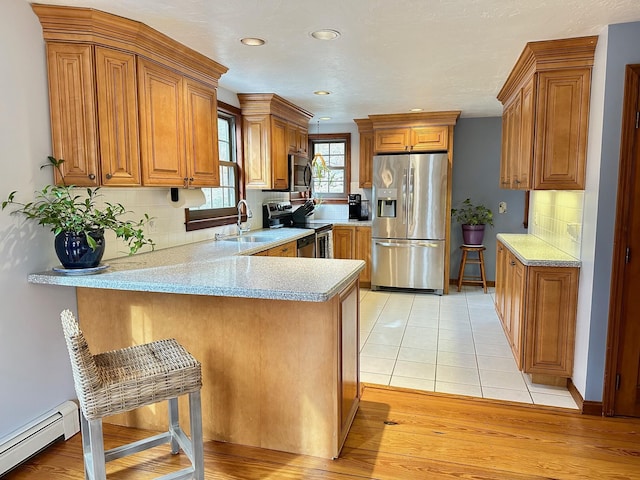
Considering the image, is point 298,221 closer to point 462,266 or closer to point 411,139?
point 411,139

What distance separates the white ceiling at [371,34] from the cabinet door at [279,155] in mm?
566

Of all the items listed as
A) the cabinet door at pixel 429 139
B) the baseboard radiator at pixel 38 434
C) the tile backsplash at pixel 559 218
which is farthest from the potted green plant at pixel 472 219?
the baseboard radiator at pixel 38 434

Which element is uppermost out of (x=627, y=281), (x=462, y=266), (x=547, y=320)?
(x=627, y=281)

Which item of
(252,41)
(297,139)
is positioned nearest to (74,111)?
(252,41)

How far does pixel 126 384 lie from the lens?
1.71 meters

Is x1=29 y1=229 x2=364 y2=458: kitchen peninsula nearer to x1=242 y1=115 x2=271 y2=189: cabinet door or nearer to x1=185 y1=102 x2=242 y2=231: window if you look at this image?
x1=185 y1=102 x2=242 y2=231: window

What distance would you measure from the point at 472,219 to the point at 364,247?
1.49 metres

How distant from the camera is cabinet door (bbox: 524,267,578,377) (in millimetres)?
2814

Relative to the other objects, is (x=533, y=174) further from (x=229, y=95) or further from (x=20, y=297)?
(x=20, y=297)

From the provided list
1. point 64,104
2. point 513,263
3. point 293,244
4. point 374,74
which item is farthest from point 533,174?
point 64,104

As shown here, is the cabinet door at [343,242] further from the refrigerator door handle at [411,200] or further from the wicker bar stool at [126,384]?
the wicker bar stool at [126,384]

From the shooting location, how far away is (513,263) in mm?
3430

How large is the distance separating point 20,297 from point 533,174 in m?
3.14

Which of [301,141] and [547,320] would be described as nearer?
[547,320]
